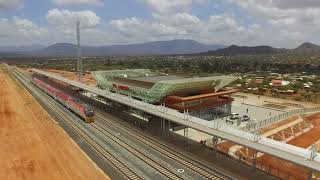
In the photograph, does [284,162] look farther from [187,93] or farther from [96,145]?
[96,145]

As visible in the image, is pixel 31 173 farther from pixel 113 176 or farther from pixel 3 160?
pixel 113 176

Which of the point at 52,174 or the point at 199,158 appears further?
the point at 199,158

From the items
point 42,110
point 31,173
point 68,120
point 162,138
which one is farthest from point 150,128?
point 42,110

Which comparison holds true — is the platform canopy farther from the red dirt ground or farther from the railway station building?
the red dirt ground

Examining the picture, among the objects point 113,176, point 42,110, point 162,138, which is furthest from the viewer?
point 42,110

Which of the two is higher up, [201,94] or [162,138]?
[201,94]

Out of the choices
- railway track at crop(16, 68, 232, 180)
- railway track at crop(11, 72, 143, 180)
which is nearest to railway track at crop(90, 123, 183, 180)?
railway track at crop(16, 68, 232, 180)
